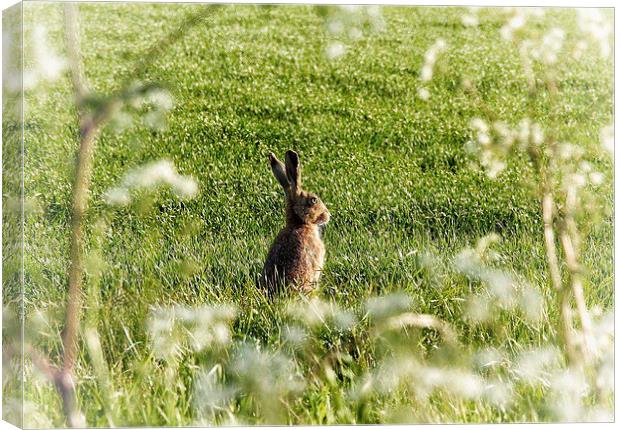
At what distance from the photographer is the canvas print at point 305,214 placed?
4645 millimetres

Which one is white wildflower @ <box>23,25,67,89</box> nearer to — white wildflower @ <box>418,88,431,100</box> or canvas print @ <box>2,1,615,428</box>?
canvas print @ <box>2,1,615,428</box>

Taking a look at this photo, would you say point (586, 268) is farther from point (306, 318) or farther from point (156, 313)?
point (156, 313)

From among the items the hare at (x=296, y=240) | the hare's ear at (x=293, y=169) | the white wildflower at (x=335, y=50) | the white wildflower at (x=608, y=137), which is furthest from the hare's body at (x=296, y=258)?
the white wildflower at (x=608, y=137)

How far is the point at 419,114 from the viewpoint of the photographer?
16.9 ft

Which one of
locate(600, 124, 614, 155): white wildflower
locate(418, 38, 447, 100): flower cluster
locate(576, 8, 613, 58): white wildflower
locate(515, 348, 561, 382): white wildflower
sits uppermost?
locate(576, 8, 613, 58): white wildflower

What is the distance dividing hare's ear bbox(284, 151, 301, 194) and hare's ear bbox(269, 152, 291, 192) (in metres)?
0.02

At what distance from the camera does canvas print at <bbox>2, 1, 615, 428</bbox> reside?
4645 mm

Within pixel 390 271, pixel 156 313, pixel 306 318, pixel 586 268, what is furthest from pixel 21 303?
pixel 586 268

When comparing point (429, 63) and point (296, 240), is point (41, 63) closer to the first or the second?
point (296, 240)

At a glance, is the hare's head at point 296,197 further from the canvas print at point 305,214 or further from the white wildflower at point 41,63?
the white wildflower at point 41,63

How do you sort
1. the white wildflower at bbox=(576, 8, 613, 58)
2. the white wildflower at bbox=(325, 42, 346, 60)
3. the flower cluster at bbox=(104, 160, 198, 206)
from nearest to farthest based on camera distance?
the flower cluster at bbox=(104, 160, 198, 206)
the white wildflower at bbox=(325, 42, 346, 60)
the white wildflower at bbox=(576, 8, 613, 58)

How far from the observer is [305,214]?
4996 millimetres

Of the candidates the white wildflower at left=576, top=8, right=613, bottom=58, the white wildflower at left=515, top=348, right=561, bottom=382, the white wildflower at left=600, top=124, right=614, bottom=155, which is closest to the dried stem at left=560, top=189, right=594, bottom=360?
the white wildflower at left=515, top=348, right=561, bottom=382

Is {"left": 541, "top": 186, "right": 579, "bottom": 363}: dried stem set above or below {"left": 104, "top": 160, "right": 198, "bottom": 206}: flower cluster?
below
